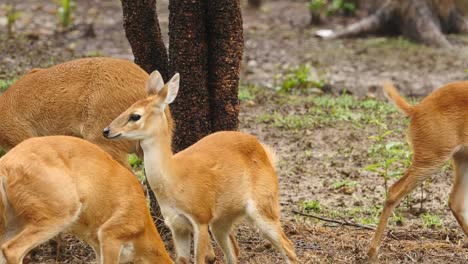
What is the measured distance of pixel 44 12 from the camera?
58.7ft

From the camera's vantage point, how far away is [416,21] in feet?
51.8

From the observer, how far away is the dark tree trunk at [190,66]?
698 centimetres

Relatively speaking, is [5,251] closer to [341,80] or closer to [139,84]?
[139,84]

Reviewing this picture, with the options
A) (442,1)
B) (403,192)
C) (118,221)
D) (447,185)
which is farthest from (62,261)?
(442,1)

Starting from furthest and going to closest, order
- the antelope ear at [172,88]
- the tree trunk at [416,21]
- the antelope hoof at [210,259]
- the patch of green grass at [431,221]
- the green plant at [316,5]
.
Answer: the green plant at [316,5] < the tree trunk at [416,21] < the patch of green grass at [431,221] < the antelope hoof at [210,259] < the antelope ear at [172,88]

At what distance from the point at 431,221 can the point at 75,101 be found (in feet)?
9.25

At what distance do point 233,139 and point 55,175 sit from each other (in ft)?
4.42

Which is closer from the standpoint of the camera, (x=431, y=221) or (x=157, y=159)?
(x=157, y=159)

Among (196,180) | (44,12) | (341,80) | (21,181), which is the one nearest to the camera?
(21,181)

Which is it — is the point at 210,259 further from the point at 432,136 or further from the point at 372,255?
the point at 432,136

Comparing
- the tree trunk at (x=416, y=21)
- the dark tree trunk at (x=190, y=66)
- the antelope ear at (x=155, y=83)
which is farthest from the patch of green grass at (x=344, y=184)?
the tree trunk at (x=416, y=21)

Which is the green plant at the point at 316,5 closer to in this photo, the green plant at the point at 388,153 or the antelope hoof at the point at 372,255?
the green plant at the point at 388,153

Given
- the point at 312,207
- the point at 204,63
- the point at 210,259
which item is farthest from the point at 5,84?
the point at 210,259

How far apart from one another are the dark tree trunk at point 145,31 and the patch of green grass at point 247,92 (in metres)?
4.28
